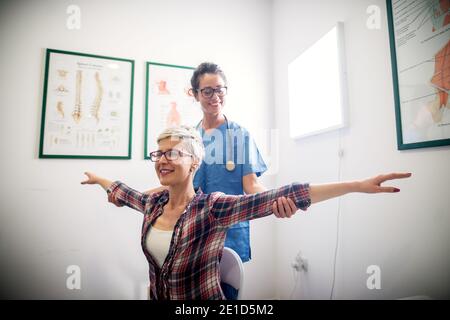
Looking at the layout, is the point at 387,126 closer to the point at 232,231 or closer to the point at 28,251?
the point at 232,231

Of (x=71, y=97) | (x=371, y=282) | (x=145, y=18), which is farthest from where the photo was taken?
(x=145, y=18)

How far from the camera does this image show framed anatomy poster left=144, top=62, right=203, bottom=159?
1.84 m

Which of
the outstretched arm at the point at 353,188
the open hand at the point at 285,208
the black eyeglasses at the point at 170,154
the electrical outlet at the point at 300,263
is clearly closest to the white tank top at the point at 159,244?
the black eyeglasses at the point at 170,154

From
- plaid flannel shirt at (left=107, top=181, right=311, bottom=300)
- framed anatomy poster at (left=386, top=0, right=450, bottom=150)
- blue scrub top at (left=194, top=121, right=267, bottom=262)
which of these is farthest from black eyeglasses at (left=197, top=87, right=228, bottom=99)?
→ framed anatomy poster at (left=386, top=0, right=450, bottom=150)

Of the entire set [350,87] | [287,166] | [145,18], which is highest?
[145,18]

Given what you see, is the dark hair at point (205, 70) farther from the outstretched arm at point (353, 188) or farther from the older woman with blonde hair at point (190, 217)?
the outstretched arm at point (353, 188)

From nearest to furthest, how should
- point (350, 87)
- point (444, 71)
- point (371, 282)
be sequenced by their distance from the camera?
point (444, 71) → point (371, 282) → point (350, 87)

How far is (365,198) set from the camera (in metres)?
1.30

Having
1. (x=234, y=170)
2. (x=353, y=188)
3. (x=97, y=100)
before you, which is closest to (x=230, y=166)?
(x=234, y=170)

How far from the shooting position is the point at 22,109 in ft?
5.32

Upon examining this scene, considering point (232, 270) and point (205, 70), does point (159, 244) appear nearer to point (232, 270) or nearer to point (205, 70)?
point (232, 270)

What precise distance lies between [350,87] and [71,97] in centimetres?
181

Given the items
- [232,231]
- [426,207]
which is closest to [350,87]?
[426,207]

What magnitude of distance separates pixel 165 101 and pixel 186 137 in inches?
40.3
